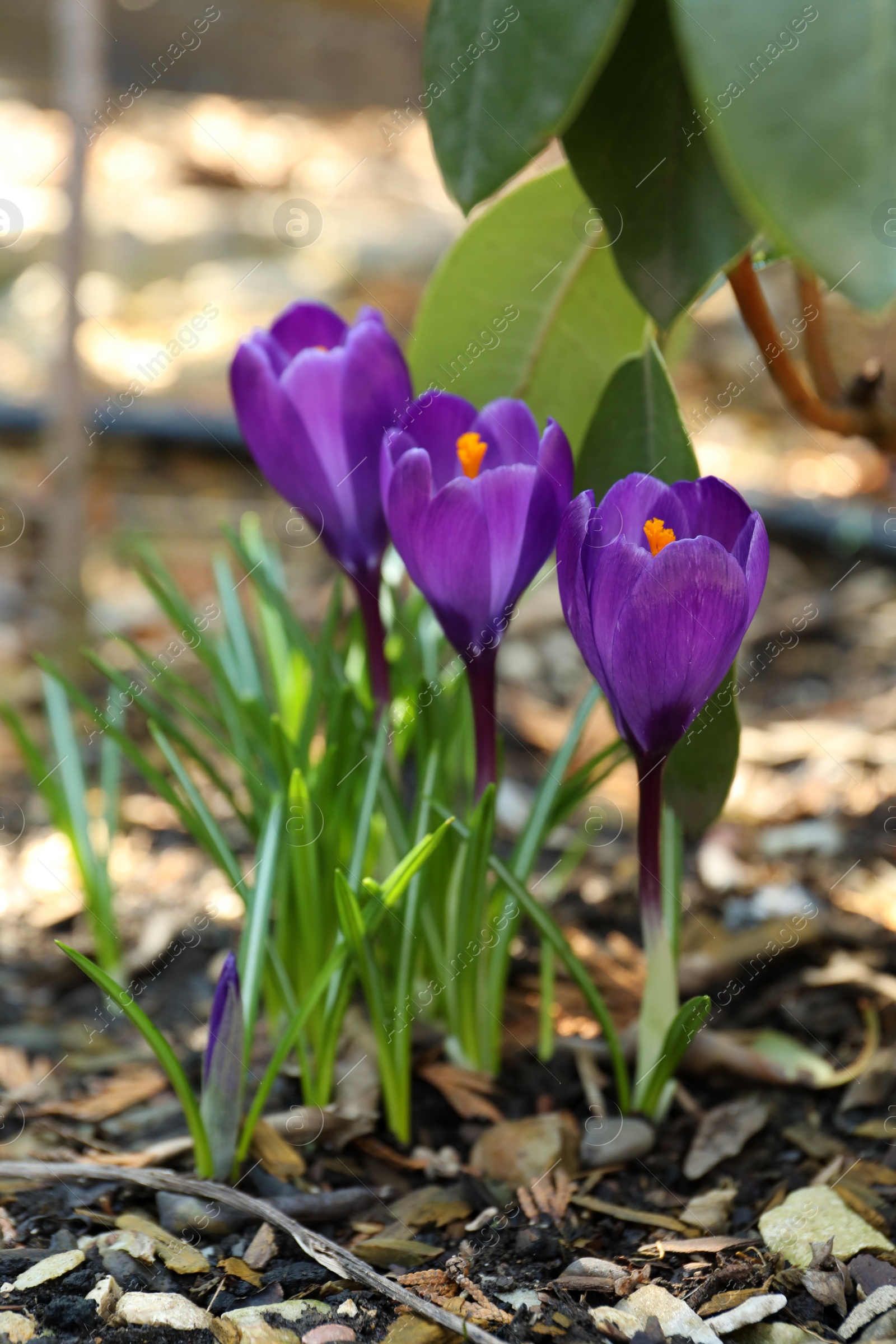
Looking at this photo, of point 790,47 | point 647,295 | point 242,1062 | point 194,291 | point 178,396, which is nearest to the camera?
point 790,47

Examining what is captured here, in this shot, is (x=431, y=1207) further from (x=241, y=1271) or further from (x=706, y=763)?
(x=706, y=763)

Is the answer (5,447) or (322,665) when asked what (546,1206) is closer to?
(322,665)

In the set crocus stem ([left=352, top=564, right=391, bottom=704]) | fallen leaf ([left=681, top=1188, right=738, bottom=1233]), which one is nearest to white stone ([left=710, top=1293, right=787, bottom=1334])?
fallen leaf ([left=681, top=1188, right=738, bottom=1233])

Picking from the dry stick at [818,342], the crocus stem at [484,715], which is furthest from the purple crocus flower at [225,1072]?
the dry stick at [818,342]

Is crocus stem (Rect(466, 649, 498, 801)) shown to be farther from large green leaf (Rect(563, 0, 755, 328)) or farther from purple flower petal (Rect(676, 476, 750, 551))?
large green leaf (Rect(563, 0, 755, 328))

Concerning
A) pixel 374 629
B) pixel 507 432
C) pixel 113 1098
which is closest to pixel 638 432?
pixel 507 432

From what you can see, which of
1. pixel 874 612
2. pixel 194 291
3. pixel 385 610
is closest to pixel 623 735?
pixel 385 610

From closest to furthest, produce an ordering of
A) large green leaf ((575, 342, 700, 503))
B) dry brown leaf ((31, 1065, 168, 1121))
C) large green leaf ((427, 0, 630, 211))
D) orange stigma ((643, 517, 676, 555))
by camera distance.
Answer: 1. large green leaf ((427, 0, 630, 211))
2. orange stigma ((643, 517, 676, 555))
3. large green leaf ((575, 342, 700, 503))
4. dry brown leaf ((31, 1065, 168, 1121))
